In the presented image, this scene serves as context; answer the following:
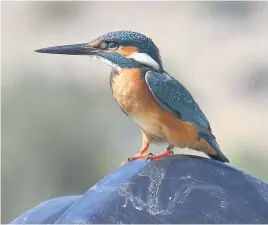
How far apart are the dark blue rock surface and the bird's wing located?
277 millimetres

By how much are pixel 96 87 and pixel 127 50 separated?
33.8 feet

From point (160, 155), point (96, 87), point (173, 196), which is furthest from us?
point (96, 87)

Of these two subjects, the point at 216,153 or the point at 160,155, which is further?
the point at 216,153

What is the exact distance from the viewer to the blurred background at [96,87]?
9.90 meters

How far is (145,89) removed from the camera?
333cm

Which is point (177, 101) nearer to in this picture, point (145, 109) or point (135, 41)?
point (145, 109)

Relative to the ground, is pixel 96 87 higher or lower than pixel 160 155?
lower

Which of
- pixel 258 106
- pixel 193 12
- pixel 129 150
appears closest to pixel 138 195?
pixel 129 150

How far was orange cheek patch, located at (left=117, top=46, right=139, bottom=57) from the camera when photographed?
10.8 feet

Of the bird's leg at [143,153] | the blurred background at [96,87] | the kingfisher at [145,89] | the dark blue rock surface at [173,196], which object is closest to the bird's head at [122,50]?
the kingfisher at [145,89]

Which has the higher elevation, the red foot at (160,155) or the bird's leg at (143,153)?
the red foot at (160,155)

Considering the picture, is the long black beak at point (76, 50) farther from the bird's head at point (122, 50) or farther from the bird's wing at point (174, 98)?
the bird's wing at point (174, 98)

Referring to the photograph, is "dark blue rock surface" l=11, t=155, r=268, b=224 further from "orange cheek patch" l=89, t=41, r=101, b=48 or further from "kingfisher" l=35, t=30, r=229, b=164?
"orange cheek patch" l=89, t=41, r=101, b=48

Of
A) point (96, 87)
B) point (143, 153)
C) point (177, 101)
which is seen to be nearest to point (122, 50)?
point (177, 101)
